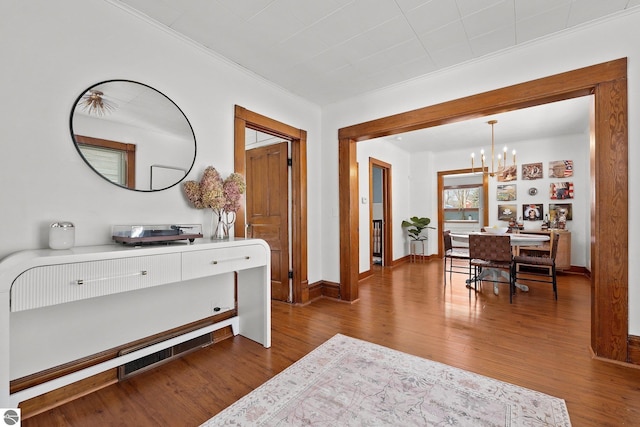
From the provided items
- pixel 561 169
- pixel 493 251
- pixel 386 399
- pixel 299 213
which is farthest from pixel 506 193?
pixel 386 399

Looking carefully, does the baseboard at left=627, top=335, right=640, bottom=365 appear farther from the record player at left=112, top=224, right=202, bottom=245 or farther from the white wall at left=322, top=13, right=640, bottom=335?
the record player at left=112, top=224, right=202, bottom=245

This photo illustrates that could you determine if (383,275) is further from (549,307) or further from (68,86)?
(68,86)

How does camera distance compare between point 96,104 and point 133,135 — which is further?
point 133,135

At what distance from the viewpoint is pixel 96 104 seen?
1903 millimetres

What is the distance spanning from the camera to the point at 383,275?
5273mm

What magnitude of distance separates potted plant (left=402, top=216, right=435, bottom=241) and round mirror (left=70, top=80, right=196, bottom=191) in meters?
5.28

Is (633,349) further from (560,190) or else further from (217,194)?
(560,190)

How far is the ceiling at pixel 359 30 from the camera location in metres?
2.07

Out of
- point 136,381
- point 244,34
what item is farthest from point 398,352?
point 244,34

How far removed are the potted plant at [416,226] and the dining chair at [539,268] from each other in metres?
1.94

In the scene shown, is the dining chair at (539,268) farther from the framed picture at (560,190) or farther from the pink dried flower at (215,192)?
the pink dried flower at (215,192)

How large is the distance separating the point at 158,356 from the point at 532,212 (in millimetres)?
6780

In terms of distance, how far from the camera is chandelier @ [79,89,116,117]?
1.86 m

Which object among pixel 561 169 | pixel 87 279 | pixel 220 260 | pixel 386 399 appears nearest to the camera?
pixel 87 279
